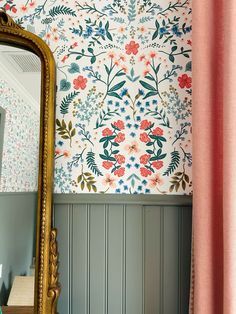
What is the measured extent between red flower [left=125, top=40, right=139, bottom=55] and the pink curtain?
0.25 m

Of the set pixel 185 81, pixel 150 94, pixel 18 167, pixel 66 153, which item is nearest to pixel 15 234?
pixel 18 167

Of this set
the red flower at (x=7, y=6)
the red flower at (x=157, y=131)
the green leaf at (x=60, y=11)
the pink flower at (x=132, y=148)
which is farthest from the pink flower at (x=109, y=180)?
the red flower at (x=7, y=6)

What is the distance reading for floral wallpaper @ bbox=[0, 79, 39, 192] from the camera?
1325mm

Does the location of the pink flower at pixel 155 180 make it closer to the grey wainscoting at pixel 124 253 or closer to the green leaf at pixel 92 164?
the grey wainscoting at pixel 124 253

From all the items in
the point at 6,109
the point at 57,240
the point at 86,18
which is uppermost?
the point at 86,18

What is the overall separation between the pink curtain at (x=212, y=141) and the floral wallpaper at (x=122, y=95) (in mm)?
166

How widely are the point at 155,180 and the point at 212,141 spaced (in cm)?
27

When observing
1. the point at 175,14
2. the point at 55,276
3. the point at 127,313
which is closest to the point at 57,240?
the point at 55,276

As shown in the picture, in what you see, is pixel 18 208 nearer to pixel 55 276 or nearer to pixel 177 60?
pixel 55 276

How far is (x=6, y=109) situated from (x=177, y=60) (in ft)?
2.07

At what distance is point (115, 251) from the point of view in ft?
4.41

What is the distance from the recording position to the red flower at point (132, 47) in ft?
4.48

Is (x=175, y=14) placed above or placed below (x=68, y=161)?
above

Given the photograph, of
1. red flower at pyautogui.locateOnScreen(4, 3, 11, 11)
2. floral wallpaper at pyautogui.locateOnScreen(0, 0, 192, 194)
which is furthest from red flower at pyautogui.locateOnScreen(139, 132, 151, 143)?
red flower at pyautogui.locateOnScreen(4, 3, 11, 11)
